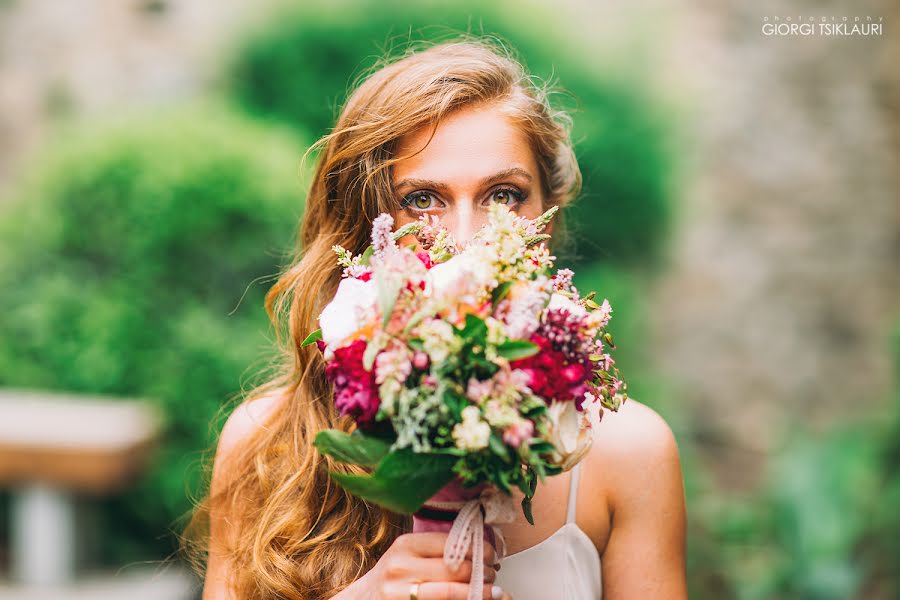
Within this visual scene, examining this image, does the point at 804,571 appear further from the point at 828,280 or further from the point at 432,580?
the point at 432,580

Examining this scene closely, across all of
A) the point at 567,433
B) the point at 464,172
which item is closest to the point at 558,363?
the point at 567,433

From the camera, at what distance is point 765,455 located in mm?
5672

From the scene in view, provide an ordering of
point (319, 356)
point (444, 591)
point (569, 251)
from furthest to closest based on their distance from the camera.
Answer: point (569, 251) → point (319, 356) → point (444, 591)

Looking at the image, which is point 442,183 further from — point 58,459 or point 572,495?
point 58,459

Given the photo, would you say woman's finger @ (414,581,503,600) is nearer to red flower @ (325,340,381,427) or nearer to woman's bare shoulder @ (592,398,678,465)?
red flower @ (325,340,381,427)

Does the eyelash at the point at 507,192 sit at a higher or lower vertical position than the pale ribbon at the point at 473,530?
higher

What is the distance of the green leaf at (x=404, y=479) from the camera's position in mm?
1384

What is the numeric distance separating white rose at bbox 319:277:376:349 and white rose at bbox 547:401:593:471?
0.33m

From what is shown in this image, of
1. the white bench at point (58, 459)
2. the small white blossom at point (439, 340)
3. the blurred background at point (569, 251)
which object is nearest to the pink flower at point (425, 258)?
the small white blossom at point (439, 340)

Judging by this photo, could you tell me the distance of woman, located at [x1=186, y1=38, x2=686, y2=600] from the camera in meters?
1.94

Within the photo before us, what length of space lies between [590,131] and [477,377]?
13.5 feet

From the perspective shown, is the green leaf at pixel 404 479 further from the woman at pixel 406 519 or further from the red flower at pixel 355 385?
the woman at pixel 406 519

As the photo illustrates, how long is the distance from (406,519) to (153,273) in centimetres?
247

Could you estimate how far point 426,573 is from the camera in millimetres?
1569
